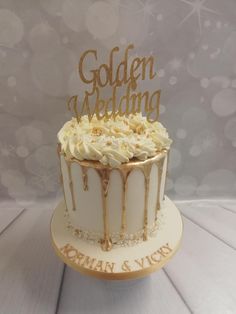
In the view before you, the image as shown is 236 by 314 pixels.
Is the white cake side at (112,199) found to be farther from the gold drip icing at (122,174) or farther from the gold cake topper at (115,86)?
the gold cake topper at (115,86)

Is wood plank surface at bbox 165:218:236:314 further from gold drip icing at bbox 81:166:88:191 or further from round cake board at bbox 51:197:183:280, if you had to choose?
gold drip icing at bbox 81:166:88:191

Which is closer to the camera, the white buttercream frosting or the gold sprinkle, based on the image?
the white buttercream frosting

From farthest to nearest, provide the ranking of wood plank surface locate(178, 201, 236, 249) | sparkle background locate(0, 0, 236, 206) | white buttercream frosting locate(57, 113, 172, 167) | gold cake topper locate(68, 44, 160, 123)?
wood plank surface locate(178, 201, 236, 249) < sparkle background locate(0, 0, 236, 206) < gold cake topper locate(68, 44, 160, 123) < white buttercream frosting locate(57, 113, 172, 167)

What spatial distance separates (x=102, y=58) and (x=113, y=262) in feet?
2.96

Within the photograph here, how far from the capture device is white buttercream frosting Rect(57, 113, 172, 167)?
870 mm

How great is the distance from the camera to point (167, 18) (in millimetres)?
1300

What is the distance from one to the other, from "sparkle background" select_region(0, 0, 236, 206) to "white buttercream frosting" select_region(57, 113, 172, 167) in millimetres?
397

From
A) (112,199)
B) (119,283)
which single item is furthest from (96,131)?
(119,283)

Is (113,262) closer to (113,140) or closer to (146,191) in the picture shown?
(146,191)

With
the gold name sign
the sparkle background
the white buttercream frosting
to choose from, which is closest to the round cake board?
the gold name sign

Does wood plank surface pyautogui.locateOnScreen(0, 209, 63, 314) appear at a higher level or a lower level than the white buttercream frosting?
lower

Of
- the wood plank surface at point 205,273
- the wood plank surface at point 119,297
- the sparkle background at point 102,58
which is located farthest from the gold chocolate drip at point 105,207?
the sparkle background at point 102,58

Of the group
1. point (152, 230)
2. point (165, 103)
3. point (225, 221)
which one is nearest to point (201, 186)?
point (225, 221)

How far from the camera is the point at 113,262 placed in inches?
36.9
